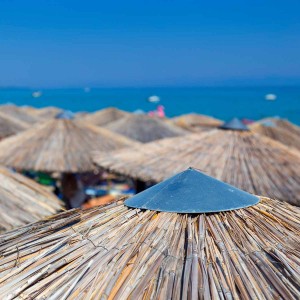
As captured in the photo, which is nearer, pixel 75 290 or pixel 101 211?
pixel 75 290

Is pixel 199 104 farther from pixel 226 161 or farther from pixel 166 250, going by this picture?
pixel 166 250

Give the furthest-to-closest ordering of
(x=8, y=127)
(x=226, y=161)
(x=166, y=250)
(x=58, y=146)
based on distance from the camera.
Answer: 1. (x=8, y=127)
2. (x=58, y=146)
3. (x=226, y=161)
4. (x=166, y=250)

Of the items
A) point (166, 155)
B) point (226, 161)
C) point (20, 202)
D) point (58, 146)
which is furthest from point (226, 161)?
point (58, 146)

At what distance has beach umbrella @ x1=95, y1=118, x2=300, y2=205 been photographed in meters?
4.24

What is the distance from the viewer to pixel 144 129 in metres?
10.5

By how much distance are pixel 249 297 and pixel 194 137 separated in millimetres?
3964

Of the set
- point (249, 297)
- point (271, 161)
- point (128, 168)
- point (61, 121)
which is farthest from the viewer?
point (61, 121)

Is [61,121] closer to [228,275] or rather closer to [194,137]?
[194,137]

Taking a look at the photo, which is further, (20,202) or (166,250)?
(20,202)

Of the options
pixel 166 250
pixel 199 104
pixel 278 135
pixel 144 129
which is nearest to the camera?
pixel 166 250

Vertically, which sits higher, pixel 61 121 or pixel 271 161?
pixel 271 161

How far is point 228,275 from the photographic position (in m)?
1.33

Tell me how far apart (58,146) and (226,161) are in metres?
2.82

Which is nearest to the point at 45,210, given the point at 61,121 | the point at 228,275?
the point at 228,275
